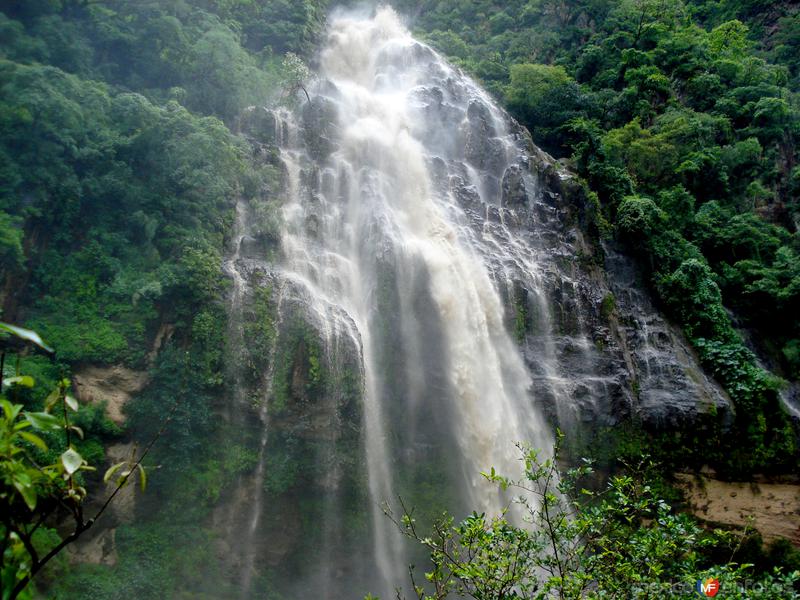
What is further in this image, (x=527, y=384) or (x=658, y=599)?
(x=527, y=384)

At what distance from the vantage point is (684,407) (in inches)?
648

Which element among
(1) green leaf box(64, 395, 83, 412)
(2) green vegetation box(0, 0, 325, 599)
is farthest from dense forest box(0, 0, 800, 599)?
(1) green leaf box(64, 395, 83, 412)

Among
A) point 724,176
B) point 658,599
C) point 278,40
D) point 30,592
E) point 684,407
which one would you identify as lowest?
point 658,599

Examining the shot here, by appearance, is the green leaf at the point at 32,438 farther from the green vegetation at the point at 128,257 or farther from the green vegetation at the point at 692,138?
the green vegetation at the point at 692,138

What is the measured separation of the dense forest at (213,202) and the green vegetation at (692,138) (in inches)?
3.6

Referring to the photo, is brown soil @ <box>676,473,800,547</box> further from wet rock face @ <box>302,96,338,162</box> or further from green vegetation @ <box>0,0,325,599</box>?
wet rock face @ <box>302,96,338,162</box>

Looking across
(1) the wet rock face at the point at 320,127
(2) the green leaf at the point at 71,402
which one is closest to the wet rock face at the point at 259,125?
(1) the wet rock face at the point at 320,127

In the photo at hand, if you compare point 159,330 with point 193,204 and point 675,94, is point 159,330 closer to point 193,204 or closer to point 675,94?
point 193,204

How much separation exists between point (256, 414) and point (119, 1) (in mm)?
14438

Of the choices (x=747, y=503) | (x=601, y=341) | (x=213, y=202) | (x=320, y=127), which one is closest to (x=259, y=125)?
(x=320, y=127)

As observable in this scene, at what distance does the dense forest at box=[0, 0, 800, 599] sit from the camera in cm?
1268

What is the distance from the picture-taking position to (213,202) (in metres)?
15.2

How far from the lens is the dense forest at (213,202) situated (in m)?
12.7

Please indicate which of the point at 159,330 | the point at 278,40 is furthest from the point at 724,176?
the point at 159,330
